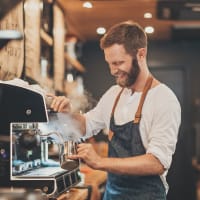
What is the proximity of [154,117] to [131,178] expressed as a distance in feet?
0.87

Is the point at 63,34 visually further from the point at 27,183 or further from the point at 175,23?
the point at 27,183

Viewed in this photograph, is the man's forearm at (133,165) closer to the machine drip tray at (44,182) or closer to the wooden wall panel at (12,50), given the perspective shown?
the machine drip tray at (44,182)

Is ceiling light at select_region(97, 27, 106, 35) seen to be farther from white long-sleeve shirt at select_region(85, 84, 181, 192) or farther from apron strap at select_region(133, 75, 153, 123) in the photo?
apron strap at select_region(133, 75, 153, 123)

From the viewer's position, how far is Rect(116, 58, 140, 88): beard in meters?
2.15

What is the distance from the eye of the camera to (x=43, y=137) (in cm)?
202

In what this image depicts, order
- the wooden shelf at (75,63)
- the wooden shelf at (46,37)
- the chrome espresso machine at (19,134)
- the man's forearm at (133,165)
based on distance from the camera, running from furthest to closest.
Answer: the wooden shelf at (75,63) < the wooden shelf at (46,37) < the man's forearm at (133,165) < the chrome espresso machine at (19,134)

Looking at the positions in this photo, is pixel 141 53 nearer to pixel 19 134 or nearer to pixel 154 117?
pixel 154 117

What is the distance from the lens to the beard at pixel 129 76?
215cm

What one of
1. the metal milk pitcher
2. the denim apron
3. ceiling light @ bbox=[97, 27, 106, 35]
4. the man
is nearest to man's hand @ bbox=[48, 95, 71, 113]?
the man

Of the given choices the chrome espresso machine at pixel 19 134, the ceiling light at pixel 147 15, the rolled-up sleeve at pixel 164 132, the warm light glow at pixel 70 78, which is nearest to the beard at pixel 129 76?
the rolled-up sleeve at pixel 164 132

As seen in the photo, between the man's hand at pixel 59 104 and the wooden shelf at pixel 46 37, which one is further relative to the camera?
the wooden shelf at pixel 46 37

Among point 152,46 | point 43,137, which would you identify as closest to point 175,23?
point 152,46

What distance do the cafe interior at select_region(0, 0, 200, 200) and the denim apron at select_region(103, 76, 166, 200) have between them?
17 centimetres

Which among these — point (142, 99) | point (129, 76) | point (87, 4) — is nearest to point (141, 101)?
point (142, 99)
